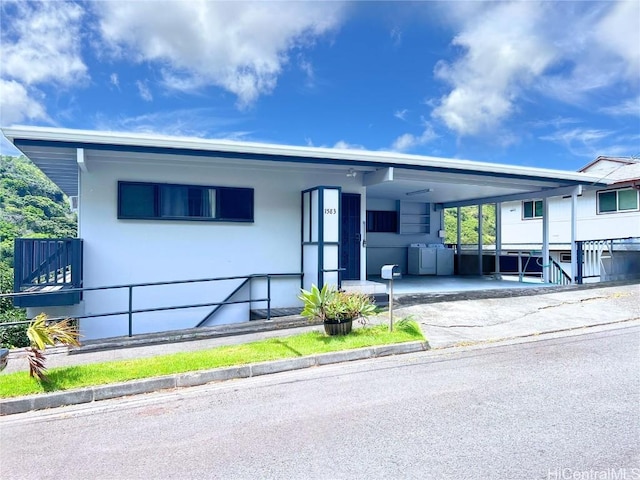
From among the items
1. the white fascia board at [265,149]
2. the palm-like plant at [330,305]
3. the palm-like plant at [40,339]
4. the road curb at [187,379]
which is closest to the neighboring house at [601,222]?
the white fascia board at [265,149]

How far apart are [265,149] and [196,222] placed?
220cm

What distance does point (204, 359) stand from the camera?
5879 mm

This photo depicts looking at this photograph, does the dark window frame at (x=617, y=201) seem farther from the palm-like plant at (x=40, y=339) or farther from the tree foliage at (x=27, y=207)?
the tree foliage at (x=27, y=207)

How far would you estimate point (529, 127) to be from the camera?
42.2 m

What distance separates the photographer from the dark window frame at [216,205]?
29.0 ft

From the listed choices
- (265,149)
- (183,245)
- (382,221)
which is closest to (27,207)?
(382,221)

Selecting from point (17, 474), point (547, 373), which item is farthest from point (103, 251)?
point (547, 373)

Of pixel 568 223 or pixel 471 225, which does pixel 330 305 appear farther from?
pixel 471 225

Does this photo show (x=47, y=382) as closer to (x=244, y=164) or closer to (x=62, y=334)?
(x=62, y=334)

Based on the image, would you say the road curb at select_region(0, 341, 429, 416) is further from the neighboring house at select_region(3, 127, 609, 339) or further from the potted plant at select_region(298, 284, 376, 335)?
the neighboring house at select_region(3, 127, 609, 339)

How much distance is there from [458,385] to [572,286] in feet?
29.6

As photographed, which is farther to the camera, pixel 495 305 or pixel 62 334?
pixel 495 305

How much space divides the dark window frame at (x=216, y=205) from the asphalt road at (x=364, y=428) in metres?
4.73

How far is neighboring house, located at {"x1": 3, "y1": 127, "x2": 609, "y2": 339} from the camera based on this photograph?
310 inches
